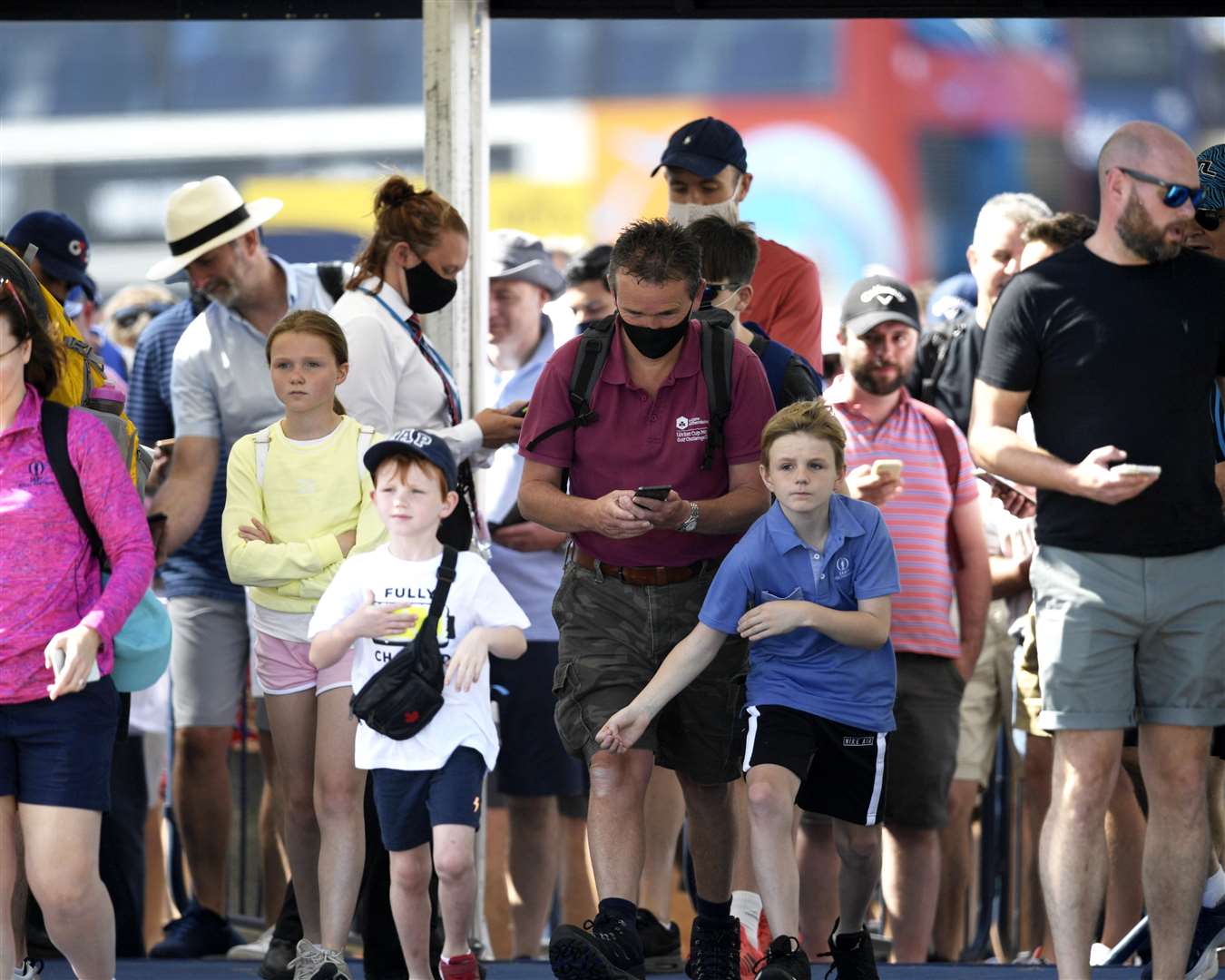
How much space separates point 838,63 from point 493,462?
871cm


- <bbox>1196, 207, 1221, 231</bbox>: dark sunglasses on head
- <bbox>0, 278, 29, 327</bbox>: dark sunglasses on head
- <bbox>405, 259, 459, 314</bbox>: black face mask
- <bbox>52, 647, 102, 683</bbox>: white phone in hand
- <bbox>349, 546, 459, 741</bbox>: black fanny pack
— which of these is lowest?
<bbox>349, 546, 459, 741</bbox>: black fanny pack

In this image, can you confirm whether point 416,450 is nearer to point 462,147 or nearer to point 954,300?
point 462,147

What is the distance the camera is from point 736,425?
5.18m

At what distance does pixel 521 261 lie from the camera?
8031mm

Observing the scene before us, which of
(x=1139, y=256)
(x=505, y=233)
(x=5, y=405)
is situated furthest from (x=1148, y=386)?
(x=505, y=233)

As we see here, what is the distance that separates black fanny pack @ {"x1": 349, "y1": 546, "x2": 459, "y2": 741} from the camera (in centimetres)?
485

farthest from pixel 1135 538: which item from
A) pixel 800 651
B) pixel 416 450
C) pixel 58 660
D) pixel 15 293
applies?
pixel 15 293

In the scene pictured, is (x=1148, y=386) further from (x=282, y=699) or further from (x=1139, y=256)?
→ (x=282, y=699)

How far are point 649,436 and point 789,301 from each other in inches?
45.8

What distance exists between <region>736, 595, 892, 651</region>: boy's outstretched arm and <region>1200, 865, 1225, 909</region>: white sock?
133 cm

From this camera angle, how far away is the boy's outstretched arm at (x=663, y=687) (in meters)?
4.91

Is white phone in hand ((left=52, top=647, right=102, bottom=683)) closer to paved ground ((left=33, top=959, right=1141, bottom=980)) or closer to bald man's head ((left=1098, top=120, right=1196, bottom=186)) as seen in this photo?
paved ground ((left=33, top=959, right=1141, bottom=980))

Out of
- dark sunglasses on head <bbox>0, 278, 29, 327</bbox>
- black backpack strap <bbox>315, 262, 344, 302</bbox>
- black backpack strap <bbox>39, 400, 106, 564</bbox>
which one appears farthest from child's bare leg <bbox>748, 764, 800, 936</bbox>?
black backpack strap <bbox>315, 262, 344, 302</bbox>

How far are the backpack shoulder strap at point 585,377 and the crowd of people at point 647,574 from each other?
13mm
